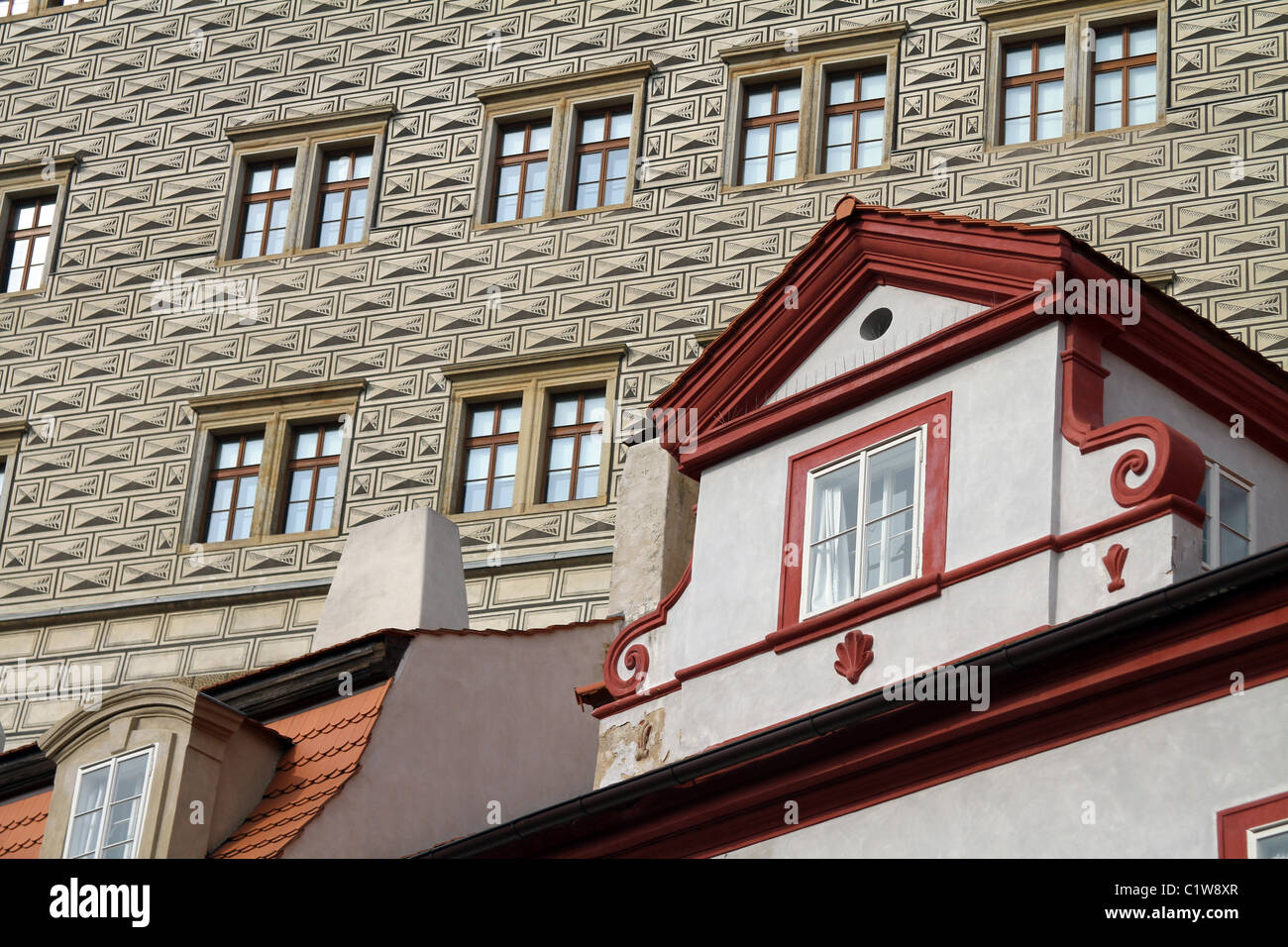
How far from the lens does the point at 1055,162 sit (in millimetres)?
18219

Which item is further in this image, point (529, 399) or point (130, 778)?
point (529, 399)

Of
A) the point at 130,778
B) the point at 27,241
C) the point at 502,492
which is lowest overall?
the point at 130,778

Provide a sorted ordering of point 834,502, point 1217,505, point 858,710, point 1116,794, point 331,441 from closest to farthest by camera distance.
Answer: point 1116,794 < point 858,710 < point 1217,505 < point 834,502 < point 331,441

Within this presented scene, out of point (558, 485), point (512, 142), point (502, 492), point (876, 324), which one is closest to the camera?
point (876, 324)

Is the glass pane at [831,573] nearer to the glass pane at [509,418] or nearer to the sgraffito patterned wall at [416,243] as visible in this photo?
the sgraffito patterned wall at [416,243]

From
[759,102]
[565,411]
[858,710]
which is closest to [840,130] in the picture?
[759,102]

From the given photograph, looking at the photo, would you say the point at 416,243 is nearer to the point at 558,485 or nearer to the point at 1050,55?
the point at 558,485

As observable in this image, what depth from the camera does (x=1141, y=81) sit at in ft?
60.3

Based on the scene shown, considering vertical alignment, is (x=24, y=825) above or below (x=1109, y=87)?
below

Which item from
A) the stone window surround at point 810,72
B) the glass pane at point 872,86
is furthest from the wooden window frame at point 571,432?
the glass pane at point 872,86

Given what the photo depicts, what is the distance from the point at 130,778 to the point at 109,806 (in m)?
0.18

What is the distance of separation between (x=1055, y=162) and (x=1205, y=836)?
10.5 meters

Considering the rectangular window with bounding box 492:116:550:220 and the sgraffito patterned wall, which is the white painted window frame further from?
the rectangular window with bounding box 492:116:550:220
